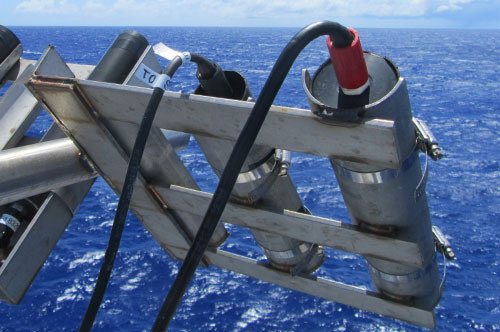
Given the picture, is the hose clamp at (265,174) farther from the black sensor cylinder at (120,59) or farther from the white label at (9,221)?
the white label at (9,221)

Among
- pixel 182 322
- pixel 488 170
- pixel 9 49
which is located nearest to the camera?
pixel 9 49

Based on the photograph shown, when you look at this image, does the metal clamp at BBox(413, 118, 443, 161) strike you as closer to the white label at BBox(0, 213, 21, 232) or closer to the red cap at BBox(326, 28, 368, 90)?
the red cap at BBox(326, 28, 368, 90)

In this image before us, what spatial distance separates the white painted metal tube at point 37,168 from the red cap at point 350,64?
5.14ft

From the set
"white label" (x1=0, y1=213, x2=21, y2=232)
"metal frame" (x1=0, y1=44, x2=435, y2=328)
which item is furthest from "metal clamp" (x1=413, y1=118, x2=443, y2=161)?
"white label" (x1=0, y1=213, x2=21, y2=232)

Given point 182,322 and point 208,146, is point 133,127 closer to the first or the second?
point 208,146

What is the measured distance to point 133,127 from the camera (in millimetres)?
2609

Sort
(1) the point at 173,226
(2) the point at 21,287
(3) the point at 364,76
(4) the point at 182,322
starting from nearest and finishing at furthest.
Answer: (3) the point at 364,76, (2) the point at 21,287, (1) the point at 173,226, (4) the point at 182,322

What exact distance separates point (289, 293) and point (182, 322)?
2.97 metres

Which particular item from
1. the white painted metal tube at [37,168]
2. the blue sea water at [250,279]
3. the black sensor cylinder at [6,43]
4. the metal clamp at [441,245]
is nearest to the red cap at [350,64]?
the metal clamp at [441,245]

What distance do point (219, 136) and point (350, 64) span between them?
0.67m

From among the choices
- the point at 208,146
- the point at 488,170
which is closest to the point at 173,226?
the point at 208,146

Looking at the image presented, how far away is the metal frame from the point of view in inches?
75.7

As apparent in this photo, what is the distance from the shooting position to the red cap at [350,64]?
73.4 inches

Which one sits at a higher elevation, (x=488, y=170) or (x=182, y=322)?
(x=182, y=322)
